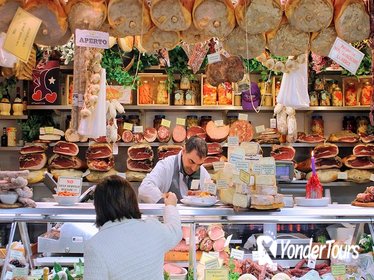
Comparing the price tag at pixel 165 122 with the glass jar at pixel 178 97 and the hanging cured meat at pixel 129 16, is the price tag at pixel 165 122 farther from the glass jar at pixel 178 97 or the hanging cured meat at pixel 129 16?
the hanging cured meat at pixel 129 16

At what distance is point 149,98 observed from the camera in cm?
761

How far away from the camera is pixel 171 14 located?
3641mm

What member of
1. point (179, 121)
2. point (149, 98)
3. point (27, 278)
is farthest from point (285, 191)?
point (27, 278)

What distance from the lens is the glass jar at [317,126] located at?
7840 millimetres

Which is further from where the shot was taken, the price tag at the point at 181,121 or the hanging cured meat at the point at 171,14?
the price tag at the point at 181,121

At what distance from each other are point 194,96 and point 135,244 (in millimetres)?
4781

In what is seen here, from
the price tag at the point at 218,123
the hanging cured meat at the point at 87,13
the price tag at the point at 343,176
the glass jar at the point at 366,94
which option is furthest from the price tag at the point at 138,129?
the hanging cured meat at the point at 87,13

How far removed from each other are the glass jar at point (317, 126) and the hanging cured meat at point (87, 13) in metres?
4.87

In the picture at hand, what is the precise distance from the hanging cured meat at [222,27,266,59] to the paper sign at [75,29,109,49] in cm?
90

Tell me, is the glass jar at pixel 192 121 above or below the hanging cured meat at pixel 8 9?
below

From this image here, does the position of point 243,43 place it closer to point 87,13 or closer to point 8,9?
point 87,13

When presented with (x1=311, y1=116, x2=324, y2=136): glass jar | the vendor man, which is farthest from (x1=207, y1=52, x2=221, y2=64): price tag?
(x1=311, y1=116, x2=324, y2=136): glass jar

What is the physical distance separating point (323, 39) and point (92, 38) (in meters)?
1.65

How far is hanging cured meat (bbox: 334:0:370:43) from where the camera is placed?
3.68 meters
